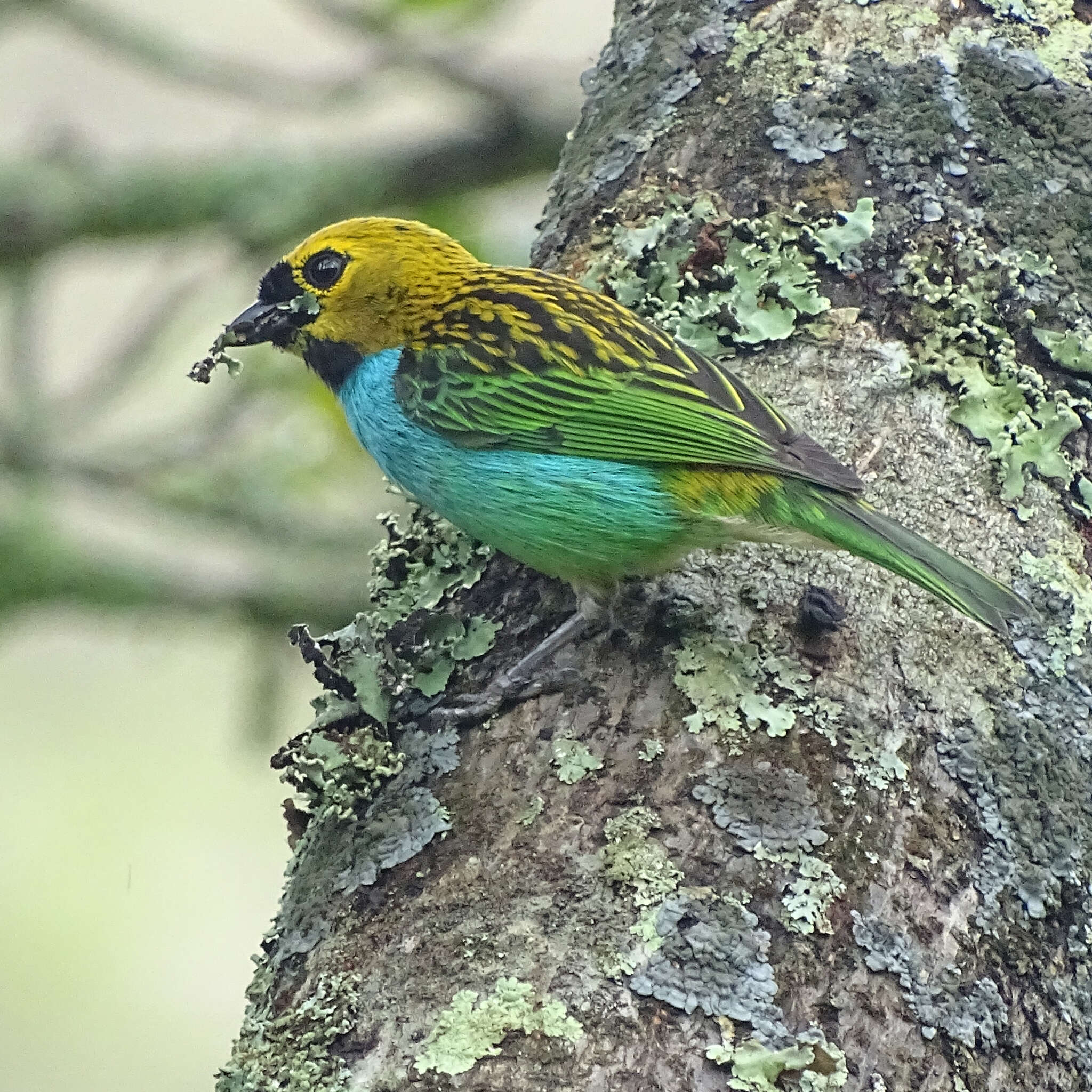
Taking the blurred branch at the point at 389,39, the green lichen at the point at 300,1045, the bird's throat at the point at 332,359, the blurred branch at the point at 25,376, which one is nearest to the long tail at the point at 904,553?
the green lichen at the point at 300,1045

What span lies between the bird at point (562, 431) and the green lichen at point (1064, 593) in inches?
4.7

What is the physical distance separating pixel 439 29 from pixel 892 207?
3.07m

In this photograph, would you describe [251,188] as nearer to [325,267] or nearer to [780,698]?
[325,267]

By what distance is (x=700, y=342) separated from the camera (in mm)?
3779

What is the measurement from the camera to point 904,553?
3148 millimetres

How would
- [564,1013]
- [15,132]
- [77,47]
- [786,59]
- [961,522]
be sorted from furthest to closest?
[15,132]
[77,47]
[786,59]
[961,522]
[564,1013]

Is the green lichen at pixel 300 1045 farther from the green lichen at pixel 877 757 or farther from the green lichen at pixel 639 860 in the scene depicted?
→ the green lichen at pixel 877 757

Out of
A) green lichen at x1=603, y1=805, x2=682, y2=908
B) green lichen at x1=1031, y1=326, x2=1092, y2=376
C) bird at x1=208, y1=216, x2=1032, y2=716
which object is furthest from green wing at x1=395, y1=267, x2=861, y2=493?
green lichen at x1=603, y1=805, x2=682, y2=908

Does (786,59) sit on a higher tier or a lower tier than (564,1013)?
higher

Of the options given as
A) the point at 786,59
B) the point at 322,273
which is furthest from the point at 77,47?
the point at 786,59

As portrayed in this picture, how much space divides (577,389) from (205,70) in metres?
3.33

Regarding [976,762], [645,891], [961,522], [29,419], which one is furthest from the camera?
[29,419]

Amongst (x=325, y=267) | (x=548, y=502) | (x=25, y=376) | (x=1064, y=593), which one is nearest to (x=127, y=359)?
(x=25, y=376)

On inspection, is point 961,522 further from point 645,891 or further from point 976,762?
point 645,891
